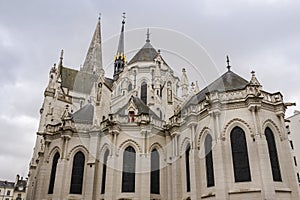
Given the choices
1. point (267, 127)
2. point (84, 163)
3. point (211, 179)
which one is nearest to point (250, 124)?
point (267, 127)

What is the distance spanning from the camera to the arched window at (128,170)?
21188 mm

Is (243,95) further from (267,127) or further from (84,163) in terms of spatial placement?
(84,163)

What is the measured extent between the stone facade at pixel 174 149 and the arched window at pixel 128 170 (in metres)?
0.08

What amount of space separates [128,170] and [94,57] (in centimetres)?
3674

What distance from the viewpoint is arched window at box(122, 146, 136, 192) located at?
2119 cm

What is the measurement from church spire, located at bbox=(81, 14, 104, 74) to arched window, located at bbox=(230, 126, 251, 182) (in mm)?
35800

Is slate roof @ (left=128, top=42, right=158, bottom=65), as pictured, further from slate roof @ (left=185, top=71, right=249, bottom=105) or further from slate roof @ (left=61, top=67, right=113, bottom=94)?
slate roof @ (left=185, top=71, right=249, bottom=105)

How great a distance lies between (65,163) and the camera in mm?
23156

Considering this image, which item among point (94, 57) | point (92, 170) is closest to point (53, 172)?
point (92, 170)

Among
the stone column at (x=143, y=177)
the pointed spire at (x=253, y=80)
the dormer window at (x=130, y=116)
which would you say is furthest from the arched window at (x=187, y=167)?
the pointed spire at (x=253, y=80)

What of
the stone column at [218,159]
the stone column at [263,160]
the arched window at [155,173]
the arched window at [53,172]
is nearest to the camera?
the stone column at [263,160]

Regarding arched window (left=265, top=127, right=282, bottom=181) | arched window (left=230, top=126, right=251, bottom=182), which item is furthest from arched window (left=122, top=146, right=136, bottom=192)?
arched window (left=265, top=127, right=282, bottom=181)

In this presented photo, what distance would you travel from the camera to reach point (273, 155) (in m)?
18.1

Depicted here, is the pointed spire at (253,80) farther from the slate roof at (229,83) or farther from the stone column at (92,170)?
the stone column at (92,170)
